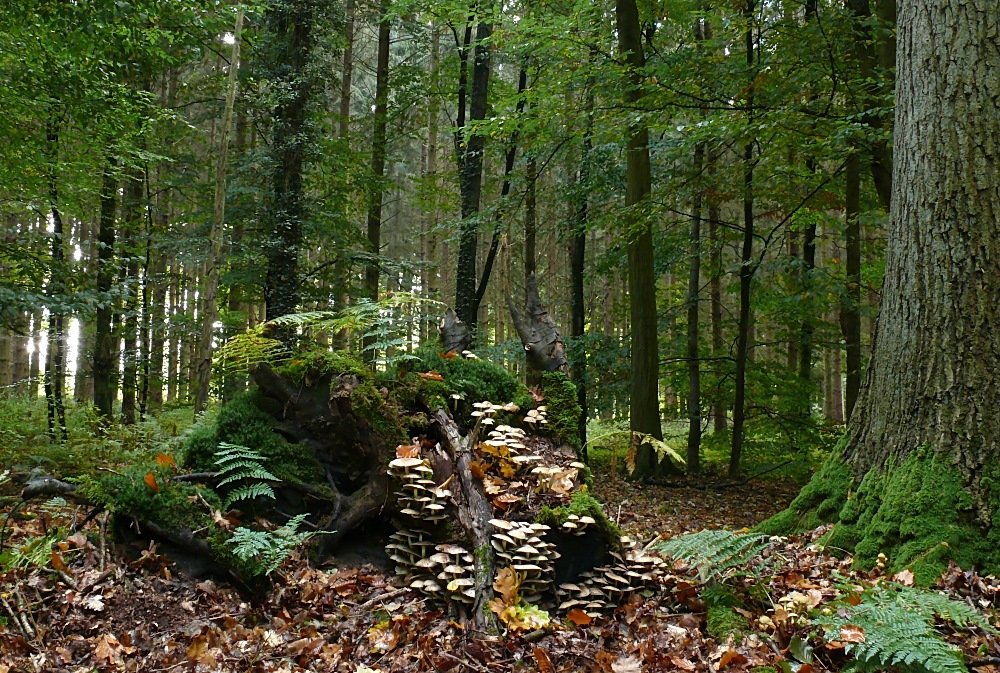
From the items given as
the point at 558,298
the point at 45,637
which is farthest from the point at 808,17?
the point at 558,298

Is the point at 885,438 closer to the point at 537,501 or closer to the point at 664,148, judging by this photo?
the point at 537,501

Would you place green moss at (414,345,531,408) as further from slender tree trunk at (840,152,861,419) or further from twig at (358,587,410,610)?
slender tree trunk at (840,152,861,419)

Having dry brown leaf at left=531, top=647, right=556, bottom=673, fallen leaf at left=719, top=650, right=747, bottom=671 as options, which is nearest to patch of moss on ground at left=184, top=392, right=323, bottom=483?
dry brown leaf at left=531, top=647, right=556, bottom=673

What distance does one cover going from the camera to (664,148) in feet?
38.2

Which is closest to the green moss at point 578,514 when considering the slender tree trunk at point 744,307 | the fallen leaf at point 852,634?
the fallen leaf at point 852,634

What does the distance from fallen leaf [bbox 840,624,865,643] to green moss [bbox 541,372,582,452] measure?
9.29 feet

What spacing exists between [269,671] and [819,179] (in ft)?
33.0

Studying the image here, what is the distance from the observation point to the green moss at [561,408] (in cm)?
528

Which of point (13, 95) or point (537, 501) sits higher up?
point (13, 95)

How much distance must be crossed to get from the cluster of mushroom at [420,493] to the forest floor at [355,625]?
0.55 meters

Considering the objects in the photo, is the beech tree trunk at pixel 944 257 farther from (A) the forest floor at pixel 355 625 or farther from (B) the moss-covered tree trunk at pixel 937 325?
(A) the forest floor at pixel 355 625

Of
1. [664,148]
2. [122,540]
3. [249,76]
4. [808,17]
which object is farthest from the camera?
[249,76]

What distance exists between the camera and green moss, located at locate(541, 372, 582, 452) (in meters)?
5.28

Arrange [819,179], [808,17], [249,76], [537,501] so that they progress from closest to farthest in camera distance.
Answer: [537,501] < [808,17] < [819,179] < [249,76]
